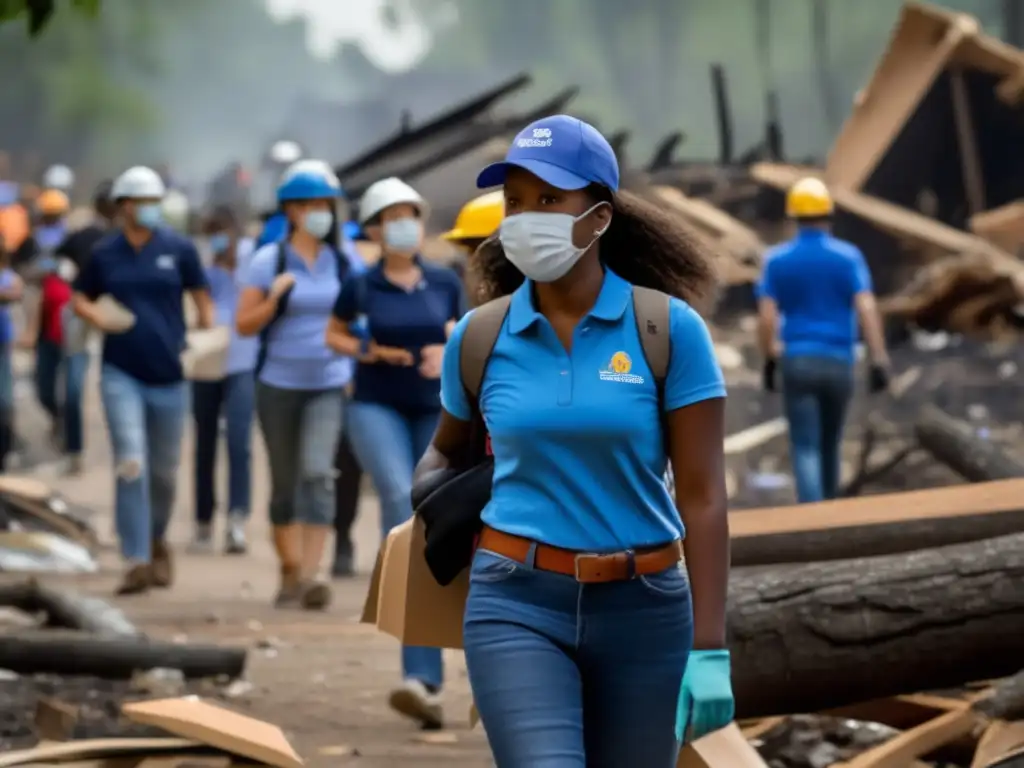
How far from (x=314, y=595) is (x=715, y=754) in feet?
20.2

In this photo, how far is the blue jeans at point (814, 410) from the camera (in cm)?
1257

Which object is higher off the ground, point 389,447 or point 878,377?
point 389,447

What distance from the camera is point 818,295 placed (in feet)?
41.0

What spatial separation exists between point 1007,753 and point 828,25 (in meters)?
59.4

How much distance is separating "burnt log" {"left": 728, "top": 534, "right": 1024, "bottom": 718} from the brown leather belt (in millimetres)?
2265

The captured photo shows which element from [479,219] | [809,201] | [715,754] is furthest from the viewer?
[809,201]

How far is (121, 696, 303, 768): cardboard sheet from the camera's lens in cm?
618

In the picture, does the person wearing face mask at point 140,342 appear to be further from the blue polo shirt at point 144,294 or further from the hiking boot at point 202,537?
the hiking boot at point 202,537

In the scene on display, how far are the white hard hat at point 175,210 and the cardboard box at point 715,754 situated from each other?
2718 centimetres

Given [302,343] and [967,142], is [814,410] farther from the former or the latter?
[967,142]

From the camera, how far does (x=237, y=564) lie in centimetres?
1358

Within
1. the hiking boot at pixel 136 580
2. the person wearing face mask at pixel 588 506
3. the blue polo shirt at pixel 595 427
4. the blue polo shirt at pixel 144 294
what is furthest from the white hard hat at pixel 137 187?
the blue polo shirt at pixel 595 427

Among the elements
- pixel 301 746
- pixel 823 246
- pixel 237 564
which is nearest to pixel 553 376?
pixel 301 746

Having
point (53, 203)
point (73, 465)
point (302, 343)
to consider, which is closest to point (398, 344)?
point (302, 343)
